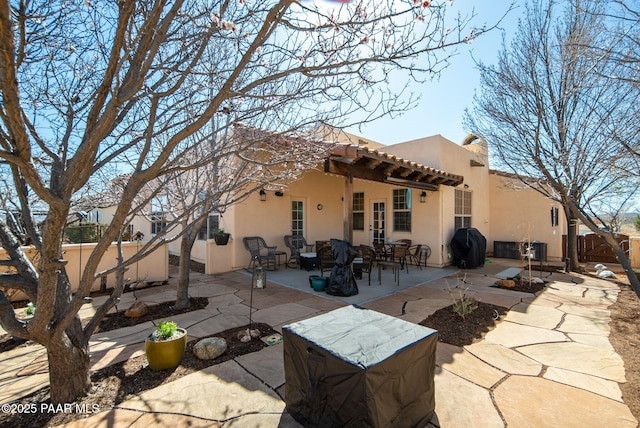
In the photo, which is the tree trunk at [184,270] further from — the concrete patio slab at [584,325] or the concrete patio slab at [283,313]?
the concrete patio slab at [584,325]

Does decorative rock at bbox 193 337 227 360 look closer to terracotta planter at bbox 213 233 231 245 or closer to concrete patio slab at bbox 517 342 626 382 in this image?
concrete patio slab at bbox 517 342 626 382

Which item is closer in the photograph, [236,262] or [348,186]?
[348,186]

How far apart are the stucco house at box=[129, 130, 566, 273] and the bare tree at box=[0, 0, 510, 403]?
4.10m

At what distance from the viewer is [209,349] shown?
316cm

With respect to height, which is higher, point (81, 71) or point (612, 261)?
point (81, 71)

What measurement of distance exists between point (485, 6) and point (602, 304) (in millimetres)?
5853

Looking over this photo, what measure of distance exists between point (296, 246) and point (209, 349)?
20.9 feet

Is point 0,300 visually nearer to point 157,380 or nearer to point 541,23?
point 157,380

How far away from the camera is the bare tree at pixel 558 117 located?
5066 millimetres

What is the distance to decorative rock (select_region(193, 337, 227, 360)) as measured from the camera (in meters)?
3.15

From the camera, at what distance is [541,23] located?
681 cm

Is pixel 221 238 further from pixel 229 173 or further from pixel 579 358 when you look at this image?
pixel 579 358

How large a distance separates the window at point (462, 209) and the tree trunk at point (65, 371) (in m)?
10.1

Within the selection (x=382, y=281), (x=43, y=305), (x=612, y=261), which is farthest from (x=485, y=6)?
(x=612, y=261)
